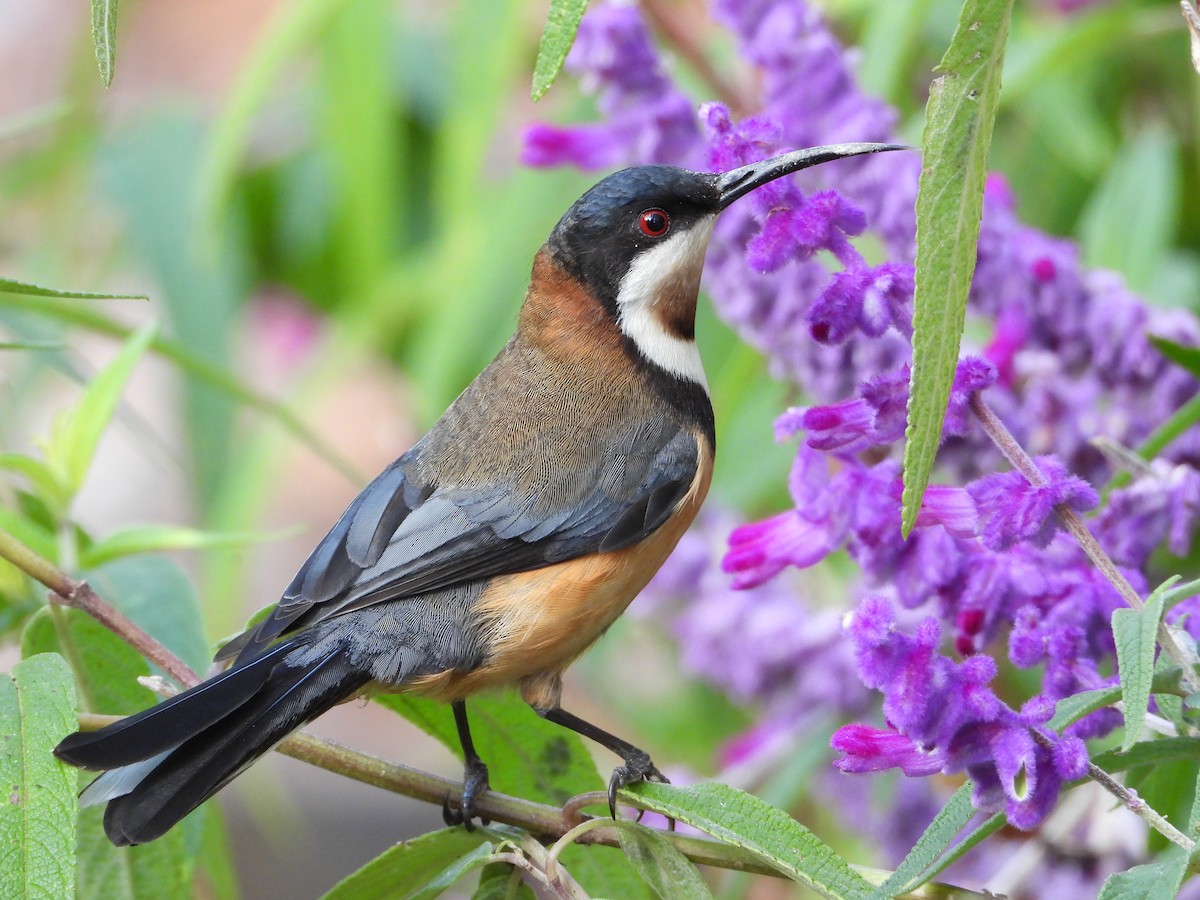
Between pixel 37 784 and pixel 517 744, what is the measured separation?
0.66 m

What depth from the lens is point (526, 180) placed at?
341 centimetres

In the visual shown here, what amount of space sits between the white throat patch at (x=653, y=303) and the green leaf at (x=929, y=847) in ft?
3.46

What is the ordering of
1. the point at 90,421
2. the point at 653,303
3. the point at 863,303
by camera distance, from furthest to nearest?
the point at 653,303, the point at 90,421, the point at 863,303

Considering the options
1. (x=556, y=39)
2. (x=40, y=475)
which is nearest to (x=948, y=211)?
(x=556, y=39)

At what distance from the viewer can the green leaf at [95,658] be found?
1.70m

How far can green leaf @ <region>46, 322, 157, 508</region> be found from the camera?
77.7 inches

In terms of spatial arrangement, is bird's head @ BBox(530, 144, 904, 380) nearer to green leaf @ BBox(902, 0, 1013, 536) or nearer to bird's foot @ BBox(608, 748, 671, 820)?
bird's foot @ BBox(608, 748, 671, 820)

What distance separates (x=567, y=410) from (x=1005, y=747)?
1000 millimetres

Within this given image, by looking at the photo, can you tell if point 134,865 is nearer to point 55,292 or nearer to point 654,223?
point 55,292

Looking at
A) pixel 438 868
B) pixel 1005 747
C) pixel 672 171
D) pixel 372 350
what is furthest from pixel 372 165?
pixel 1005 747

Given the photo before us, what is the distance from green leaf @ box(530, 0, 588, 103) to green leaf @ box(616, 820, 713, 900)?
0.73m

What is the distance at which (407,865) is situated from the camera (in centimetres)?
161

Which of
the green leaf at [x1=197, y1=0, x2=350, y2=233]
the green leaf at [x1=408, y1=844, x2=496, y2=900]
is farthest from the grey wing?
the green leaf at [x1=197, y1=0, x2=350, y2=233]

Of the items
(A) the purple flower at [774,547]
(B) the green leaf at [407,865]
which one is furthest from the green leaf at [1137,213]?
(B) the green leaf at [407,865]
